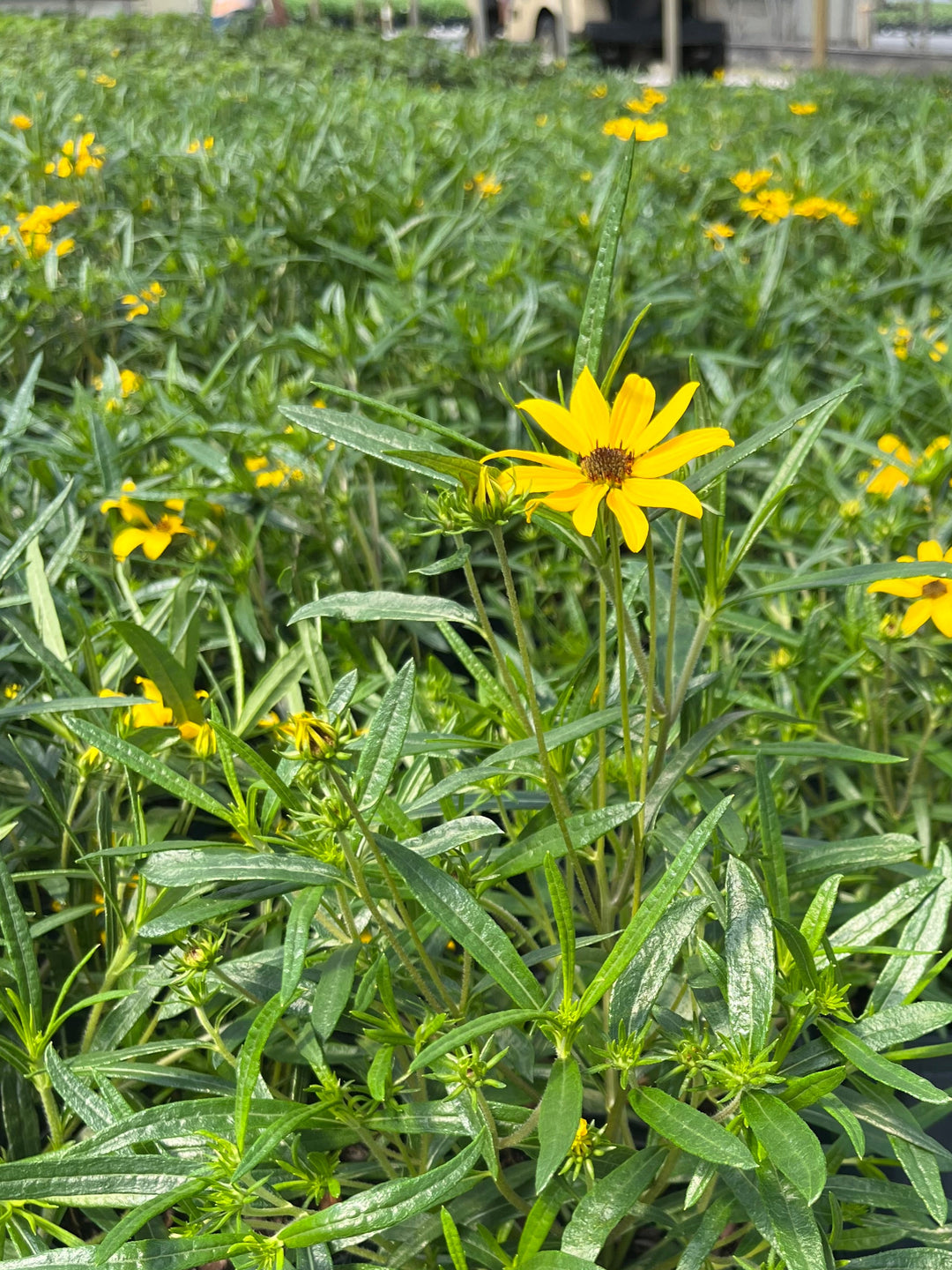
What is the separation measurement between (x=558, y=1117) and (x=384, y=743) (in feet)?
0.94

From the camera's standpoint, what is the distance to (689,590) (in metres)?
1.50

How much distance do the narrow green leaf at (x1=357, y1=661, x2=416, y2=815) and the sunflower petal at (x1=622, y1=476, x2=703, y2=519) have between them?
0.68 feet

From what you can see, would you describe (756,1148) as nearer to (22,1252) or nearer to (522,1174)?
(522,1174)

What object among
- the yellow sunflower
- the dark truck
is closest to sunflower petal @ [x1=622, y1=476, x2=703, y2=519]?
the yellow sunflower

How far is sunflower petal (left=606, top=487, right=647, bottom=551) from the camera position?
727mm

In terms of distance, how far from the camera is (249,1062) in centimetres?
74

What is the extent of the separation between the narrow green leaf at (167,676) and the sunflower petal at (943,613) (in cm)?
73

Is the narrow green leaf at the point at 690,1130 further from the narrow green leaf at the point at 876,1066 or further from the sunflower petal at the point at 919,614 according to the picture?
the sunflower petal at the point at 919,614

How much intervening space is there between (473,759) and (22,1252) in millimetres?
527

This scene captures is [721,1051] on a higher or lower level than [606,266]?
lower

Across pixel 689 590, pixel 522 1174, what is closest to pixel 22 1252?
pixel 522 1174

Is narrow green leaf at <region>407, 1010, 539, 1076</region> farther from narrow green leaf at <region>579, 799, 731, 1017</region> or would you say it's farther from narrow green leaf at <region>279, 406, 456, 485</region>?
narrow green leaf at <region>279, 406, 456, 485</region>

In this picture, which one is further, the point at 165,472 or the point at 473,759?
the point at 165,472

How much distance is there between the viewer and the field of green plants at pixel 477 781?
754 millimetres
